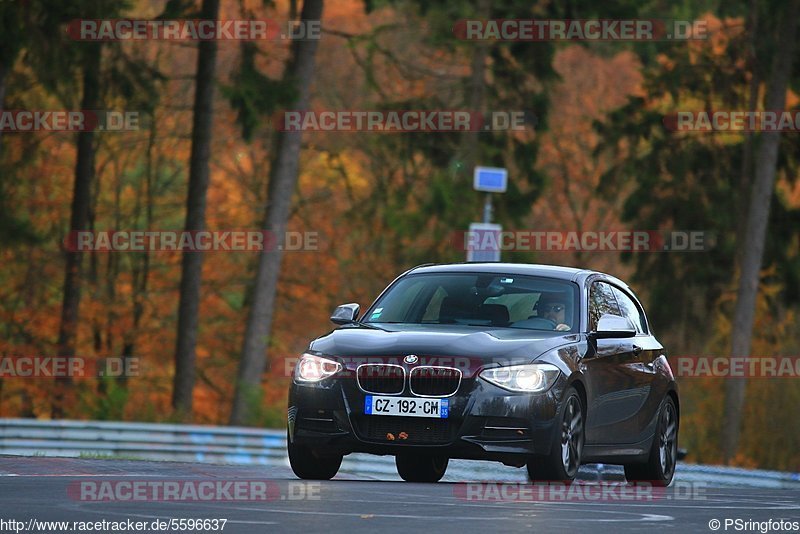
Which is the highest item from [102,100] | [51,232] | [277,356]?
[102,100]

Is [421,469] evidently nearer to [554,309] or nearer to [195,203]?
A: [554,309]

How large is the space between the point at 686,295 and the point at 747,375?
583 centimetres

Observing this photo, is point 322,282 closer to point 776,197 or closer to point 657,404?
point 776,197

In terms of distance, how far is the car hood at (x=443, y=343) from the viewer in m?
12.6

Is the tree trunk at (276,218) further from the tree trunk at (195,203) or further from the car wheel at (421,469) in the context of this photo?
the car wheel at (421,469)

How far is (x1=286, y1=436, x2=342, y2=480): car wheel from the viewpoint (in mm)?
13422

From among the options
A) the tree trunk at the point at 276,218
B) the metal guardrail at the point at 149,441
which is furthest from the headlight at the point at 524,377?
the tree trunk at the point at 276,218

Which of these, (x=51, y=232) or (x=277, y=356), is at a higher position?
(x=51, y=232)

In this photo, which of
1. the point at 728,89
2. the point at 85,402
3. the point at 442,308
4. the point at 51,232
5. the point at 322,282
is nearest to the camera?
the point at 442,308

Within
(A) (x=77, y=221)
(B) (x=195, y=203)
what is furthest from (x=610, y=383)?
(A) (x=77, y=221)

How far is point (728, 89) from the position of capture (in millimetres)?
36219

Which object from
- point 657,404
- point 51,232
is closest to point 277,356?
point 51,232

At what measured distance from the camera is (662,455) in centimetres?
1541

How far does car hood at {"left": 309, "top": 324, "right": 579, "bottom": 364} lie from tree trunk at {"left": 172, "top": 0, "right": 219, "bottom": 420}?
19.5m
